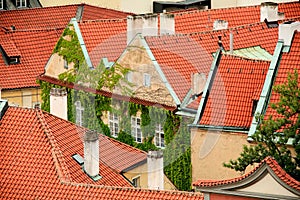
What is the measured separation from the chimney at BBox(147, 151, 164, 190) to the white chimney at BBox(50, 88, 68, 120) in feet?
23.3

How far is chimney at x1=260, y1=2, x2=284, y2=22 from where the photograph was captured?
1957 inches

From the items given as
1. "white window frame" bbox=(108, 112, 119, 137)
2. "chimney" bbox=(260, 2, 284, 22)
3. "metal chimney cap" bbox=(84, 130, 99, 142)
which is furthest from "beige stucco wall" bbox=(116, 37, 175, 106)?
"chimney" bbox=(260, 2, 284, 22)

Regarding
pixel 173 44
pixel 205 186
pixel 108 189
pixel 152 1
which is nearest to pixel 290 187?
pixel 205 186

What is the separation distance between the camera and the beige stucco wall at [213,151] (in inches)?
1512

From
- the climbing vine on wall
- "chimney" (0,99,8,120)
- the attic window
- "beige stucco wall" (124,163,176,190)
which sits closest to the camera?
"chimney" (0,99,8,120)

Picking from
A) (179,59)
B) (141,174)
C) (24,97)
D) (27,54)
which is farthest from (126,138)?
(27,54)

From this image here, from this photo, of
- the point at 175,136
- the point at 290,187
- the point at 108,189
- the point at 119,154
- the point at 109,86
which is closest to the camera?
the point at 290,187

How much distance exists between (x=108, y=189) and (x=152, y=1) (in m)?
28.8

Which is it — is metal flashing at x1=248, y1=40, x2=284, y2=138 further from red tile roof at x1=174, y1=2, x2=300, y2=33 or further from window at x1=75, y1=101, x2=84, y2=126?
red tile roof at x1=174, y1=2, x2=300, y2=33

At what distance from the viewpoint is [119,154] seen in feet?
125

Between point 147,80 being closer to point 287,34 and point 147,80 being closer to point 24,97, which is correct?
point 287,34

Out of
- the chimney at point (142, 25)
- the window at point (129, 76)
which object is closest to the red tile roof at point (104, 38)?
the chimney at point (142, 25)

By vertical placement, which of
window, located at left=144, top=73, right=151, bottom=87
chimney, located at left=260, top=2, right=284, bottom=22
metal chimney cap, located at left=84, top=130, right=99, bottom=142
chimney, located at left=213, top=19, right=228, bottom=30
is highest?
chimney, located at left=260, top=2, right=284, bottom=22

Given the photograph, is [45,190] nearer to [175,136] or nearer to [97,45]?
[175,136]
